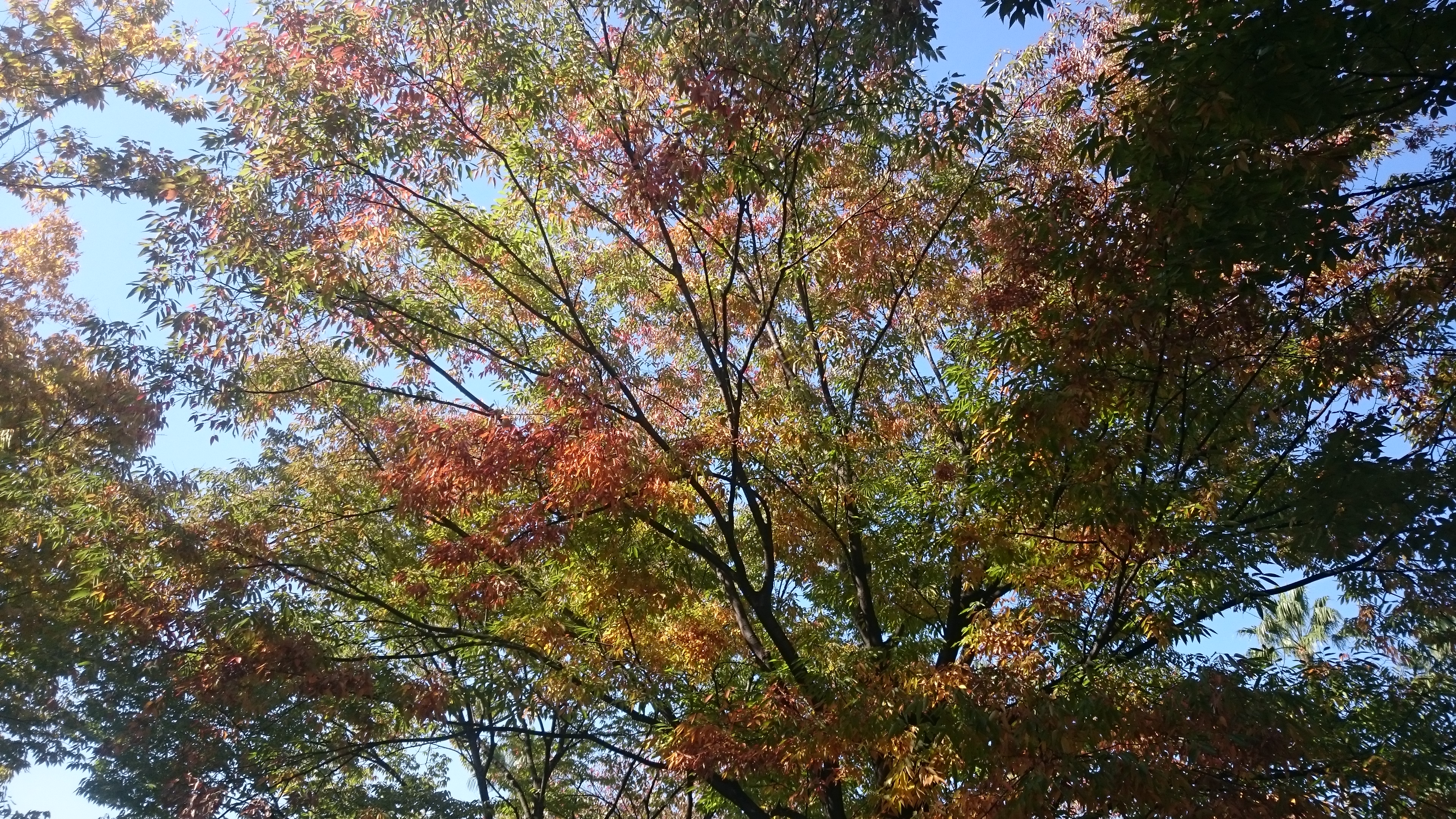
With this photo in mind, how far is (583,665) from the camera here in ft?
25.6

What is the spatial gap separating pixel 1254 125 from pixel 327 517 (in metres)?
8.42

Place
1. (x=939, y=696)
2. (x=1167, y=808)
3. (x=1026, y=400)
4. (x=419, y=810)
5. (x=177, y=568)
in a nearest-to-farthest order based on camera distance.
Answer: (x=1167, y=808), (x=1026, y=400), (x=939, y=696), (x=177, y=568), (x=419, y=810)

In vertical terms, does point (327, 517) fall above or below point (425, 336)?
below

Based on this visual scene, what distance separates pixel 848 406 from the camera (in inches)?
344

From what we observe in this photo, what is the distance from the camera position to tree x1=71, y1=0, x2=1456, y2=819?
506 cm

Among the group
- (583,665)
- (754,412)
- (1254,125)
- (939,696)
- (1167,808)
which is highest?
(754,412)

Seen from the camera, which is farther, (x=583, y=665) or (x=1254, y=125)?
(x=583, y=665)

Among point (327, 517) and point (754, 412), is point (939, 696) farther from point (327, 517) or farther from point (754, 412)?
point (327, 517)

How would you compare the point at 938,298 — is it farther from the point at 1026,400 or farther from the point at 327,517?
the point at 327,517

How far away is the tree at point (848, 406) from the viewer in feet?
16.6

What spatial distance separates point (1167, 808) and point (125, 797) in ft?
40.3

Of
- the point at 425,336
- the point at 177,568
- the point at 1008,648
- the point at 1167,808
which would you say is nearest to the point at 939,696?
the point at 1008,648

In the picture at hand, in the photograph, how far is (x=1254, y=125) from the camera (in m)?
4.16

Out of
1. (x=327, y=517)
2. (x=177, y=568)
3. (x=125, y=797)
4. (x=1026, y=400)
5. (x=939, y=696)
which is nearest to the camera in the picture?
(x=1026, y=400)
